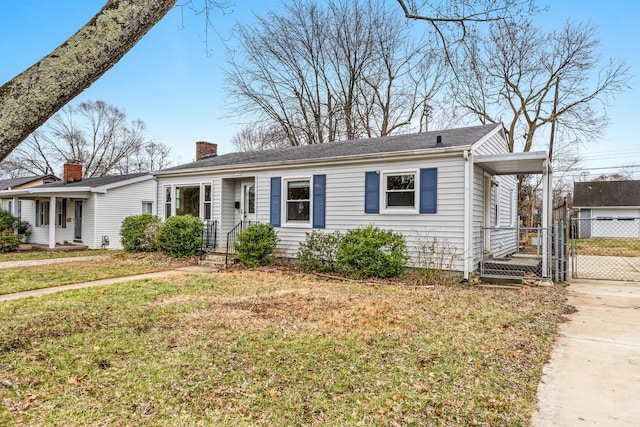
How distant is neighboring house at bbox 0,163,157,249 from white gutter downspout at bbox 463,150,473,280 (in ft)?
40.7

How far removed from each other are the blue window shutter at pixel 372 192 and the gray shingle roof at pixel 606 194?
27.2m

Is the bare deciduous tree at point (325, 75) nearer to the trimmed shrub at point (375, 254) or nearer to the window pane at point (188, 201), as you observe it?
the window pane at point (188, 201)

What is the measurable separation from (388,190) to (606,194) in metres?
28.1

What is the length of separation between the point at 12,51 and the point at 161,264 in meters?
7.56

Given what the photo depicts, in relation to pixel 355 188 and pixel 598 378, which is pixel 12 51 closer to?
pixel 355 188

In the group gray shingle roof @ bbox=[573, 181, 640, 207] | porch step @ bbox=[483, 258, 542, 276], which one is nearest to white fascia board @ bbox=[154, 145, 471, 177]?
porch step @ bbox=[483, 258, 542, 276]

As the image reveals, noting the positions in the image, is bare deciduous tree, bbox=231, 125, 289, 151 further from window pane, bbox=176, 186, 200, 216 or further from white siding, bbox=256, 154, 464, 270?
white siding, bbox=256, 154, 464, 270

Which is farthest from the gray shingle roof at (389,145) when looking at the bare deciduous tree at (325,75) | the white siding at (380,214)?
the bare deciduous tree at (325,75)

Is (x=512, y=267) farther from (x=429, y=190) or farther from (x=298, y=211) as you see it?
(x=298, y=211)

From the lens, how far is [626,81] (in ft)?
63.3

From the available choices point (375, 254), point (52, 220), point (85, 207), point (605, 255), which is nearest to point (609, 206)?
point (605, 255)

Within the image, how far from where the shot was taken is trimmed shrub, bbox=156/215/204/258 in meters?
12.1

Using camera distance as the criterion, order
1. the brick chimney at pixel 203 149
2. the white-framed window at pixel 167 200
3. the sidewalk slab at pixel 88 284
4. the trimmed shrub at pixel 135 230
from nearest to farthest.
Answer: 1. the sidewalk slab at pixel 88 284
2. the trimmed shrub at pixel 135 230
3. the white-framed window at pixel 167 200
4. the brick chimney at pixel 203 149

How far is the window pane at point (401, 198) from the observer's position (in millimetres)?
9195
